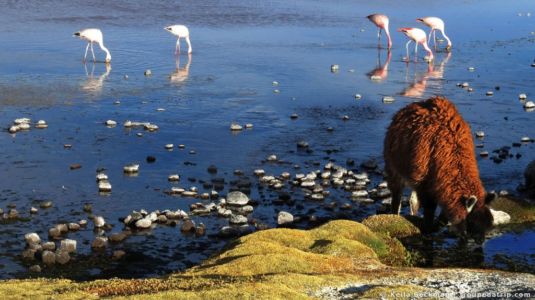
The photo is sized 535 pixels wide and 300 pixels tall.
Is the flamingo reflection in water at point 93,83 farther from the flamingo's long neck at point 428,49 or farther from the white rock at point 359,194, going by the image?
the flamingo's long neck at point 428,49

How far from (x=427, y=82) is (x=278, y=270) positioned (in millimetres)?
21322

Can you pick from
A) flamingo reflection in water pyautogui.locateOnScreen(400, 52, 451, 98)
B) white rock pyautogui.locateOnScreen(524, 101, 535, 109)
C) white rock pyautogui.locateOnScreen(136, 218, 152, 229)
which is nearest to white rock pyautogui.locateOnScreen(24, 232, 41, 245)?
white rock pyautogui.locateOnScreen(136, 218, 152, 229)

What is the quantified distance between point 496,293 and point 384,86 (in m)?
20.7

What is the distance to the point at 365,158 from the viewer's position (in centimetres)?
2205

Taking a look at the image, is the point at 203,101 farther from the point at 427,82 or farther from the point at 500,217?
the point at 500,217

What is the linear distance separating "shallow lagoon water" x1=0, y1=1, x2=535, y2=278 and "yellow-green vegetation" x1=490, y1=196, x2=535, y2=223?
636 mm

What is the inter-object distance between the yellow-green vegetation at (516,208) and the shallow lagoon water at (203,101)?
0.64 m

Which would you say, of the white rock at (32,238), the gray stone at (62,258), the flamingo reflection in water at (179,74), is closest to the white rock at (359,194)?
the gray stone at (62,258)

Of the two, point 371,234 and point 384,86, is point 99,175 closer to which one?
point 371,234

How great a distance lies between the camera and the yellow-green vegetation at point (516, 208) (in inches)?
694

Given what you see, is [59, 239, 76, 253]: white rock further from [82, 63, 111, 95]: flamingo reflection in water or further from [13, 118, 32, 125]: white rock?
[82, 63, 111, 95]: flamingo reflection in water

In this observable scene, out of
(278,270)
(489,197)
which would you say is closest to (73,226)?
(278,270)

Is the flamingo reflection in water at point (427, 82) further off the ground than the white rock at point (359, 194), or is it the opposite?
the flamingo reflection in water at point (427, 82)

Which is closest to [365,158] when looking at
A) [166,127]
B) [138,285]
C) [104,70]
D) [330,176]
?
[330,176]
